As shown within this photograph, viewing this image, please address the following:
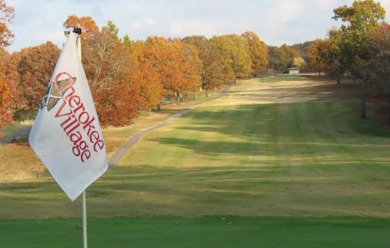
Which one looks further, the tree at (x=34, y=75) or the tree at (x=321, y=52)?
the tree at (x=321, y=52)

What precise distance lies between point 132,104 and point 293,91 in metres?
56.4

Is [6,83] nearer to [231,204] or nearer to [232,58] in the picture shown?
[231,204]

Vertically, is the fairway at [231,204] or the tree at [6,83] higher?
the tree at [6,83]

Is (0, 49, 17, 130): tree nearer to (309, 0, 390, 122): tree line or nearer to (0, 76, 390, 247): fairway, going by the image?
(0, 76, 390, 247): fairway

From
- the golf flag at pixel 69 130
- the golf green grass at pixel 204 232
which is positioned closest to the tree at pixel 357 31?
the golf green grass at pixel 204 232

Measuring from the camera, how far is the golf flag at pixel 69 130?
6324 millimetres

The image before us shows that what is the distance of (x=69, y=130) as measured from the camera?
634 centimetres

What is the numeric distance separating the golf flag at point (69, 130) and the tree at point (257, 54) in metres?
151

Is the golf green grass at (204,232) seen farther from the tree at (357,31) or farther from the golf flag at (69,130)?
the tree at (357,31)

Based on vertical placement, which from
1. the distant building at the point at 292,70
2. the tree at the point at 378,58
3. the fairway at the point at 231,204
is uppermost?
the tree at the point at 378,58

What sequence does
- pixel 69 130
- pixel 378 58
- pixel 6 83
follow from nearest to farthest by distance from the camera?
pixel 69 130
pixel 6 83
pixel 378 58

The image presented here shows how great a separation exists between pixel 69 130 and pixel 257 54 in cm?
15650

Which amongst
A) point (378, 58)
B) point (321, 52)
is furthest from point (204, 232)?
point (321, 52)

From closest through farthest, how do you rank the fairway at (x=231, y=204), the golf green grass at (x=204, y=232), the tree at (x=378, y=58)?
the golf green grass at (x=204, y=232), the fairway at (x=231, y=204), the tree at (x=378, y=58)
